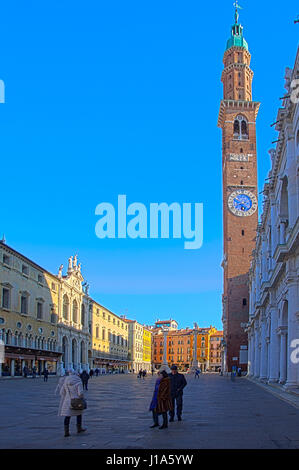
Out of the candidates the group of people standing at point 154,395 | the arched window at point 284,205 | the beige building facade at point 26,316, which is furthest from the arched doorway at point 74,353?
the group of people standing at point 154,395

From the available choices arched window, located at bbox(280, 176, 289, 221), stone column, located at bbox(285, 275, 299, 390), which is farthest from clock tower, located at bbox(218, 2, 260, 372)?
stone column, located at bbox(285, 275, 299, 390)

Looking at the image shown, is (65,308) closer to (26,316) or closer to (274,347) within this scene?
(26,316)

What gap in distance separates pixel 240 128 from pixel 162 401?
6689 cm

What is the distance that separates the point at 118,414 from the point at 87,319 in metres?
70.0

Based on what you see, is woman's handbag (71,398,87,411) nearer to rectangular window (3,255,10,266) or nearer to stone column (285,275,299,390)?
stone column (285,275,299,390)

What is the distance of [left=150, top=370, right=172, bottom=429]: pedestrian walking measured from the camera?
11.5m

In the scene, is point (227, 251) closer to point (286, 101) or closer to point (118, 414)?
point (286, 101)

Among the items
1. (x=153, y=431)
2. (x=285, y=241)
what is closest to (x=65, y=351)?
(x=285, y=241)

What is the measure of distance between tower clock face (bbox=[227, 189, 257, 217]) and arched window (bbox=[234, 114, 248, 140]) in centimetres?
804

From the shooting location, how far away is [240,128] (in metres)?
74.9

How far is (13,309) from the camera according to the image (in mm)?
50781
